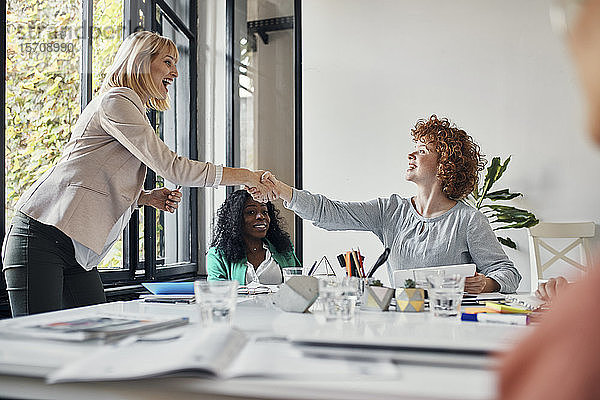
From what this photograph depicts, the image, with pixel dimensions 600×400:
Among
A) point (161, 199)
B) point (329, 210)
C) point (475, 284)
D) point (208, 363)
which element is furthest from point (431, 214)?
point (208, 363)

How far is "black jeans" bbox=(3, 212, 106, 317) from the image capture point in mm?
1741

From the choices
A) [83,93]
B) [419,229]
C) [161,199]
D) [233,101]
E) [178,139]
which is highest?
[233,101]

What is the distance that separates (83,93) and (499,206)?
223 cm

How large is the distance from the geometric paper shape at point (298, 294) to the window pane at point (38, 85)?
1.38m

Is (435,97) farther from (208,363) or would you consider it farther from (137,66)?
(208,363)

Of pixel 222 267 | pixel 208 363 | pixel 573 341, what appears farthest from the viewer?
pixel 222 267

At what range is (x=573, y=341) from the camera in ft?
1.13

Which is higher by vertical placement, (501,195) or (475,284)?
(501,195)

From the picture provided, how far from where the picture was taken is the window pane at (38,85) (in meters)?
2.23

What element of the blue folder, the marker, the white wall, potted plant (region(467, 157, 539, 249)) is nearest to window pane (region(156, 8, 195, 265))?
the white wall

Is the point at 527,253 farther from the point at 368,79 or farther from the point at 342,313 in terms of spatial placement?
the point at 342,313

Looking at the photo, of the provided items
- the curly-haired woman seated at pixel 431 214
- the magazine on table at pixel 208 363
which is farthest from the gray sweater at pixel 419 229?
the magazine on table at pixel 208 363

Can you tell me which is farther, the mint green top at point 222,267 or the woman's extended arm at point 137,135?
the mint green top at point 222,267

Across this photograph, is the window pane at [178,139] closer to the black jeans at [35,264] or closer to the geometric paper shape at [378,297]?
the black jeans at [35,264]
